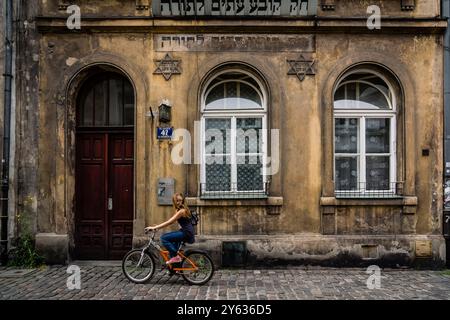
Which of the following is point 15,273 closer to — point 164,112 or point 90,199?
point 90,199

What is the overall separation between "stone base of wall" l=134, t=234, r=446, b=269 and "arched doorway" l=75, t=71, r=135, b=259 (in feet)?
6.64

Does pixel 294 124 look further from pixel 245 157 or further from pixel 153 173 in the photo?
pixel 153 173

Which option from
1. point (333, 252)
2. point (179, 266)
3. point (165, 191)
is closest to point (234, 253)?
point (179, 266)

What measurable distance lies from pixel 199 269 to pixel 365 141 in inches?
184

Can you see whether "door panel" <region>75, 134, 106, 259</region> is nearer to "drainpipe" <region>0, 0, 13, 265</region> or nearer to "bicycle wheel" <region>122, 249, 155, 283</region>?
"drainpipe" <region>0, 0, 13, 265</region>

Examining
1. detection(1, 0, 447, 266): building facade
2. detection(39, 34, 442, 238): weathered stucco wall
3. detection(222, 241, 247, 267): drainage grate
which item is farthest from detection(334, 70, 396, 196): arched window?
detection(222, 241, 247, 267): drainage grate

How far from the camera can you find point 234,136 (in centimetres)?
918

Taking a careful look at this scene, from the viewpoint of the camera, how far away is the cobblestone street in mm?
6789

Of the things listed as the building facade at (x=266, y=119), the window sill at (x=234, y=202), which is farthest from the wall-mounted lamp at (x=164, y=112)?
the window sill at (x=234, y=202)

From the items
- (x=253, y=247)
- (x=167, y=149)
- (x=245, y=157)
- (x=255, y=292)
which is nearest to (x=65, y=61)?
(x=167, y=149)

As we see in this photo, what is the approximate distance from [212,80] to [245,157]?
1868mm

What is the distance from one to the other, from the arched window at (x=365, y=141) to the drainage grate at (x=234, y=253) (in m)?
2.49

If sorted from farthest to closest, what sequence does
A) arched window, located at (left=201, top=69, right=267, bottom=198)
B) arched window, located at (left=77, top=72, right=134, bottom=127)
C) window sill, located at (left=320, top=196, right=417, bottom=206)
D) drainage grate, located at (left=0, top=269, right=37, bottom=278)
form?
arched window, located at (left=77, top=72, right=134, bottom=127)
arched window, located at (left=201, top=69, right=267, bottom=198)
window sill, located at (left=320, top=196, right=417, bottom=206)
drainage grate, located at (left=0, top=269, right=37, bottom=278)

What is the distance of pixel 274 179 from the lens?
882 centimetres
